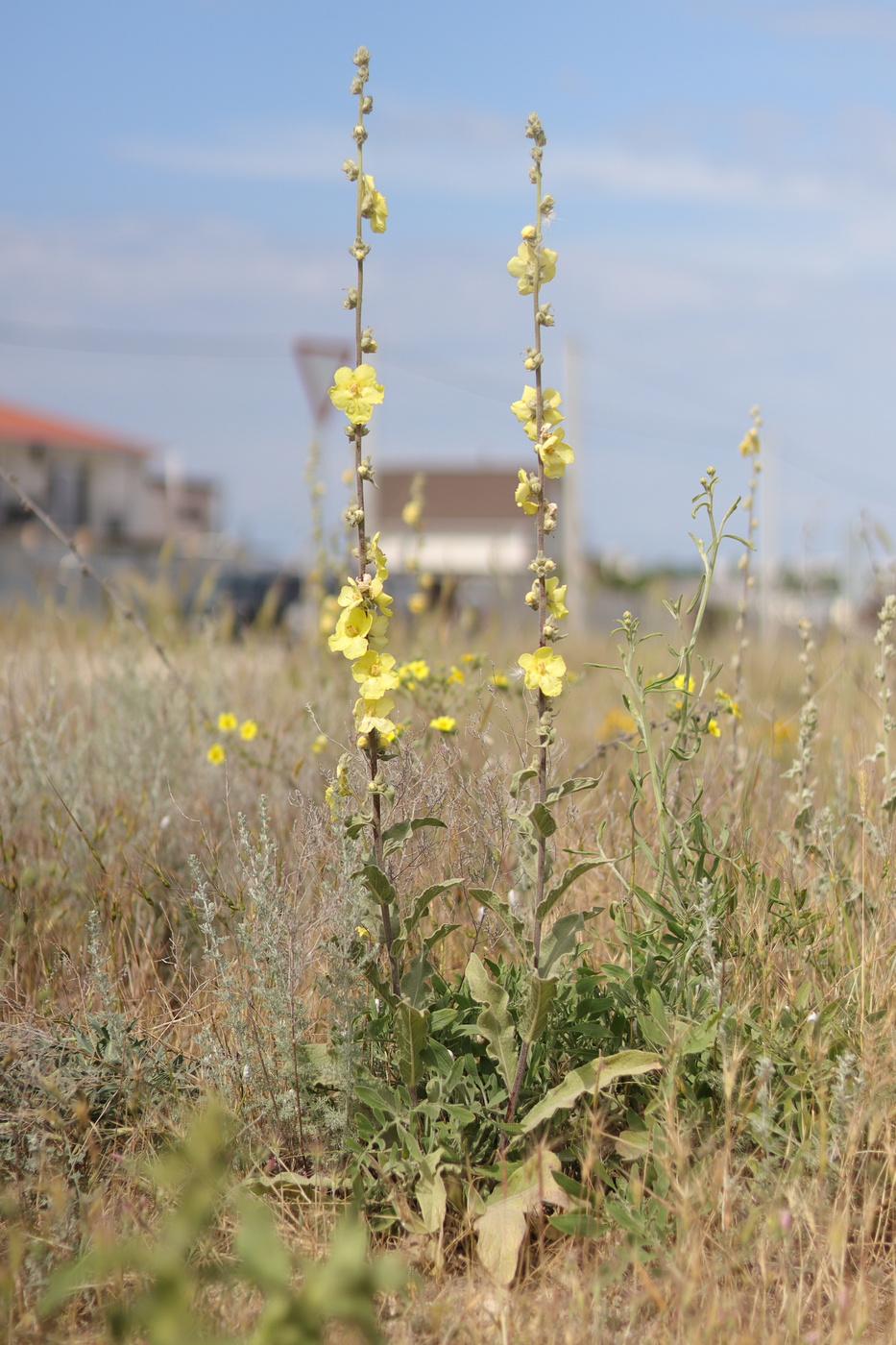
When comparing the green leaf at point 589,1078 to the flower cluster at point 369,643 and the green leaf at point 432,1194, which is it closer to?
the green leaf at point 432,1194

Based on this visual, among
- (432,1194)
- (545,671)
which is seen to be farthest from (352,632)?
(432,1194)

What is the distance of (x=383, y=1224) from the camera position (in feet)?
6.45

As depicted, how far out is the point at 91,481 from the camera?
148 feet

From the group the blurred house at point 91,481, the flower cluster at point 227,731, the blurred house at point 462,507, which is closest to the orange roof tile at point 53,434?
the blurred house at point 91,481

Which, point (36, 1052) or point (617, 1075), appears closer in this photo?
point (617, 1075)

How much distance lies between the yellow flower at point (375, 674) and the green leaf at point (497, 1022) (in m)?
0.52

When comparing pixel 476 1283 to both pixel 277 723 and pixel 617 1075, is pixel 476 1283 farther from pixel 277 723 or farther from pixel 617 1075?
pixel 277 723

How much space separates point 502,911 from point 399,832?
0.77 feet

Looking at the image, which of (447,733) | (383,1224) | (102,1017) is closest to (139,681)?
(447,733)

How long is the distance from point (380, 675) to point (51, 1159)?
3.46 feet

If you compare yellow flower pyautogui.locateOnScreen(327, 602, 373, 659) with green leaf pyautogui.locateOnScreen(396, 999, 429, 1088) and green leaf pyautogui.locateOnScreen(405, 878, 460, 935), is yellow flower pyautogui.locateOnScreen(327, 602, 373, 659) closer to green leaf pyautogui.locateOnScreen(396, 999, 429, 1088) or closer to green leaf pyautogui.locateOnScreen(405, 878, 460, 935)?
green leaf pyautogui.locateOnScreen(405, 878, 460, 935)

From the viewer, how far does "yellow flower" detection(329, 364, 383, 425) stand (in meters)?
2.11

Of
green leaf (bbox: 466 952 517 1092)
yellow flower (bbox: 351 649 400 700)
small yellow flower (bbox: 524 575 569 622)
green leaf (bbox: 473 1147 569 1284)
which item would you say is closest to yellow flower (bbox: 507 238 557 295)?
small yellow flower (bbox: 524 575 569 622)

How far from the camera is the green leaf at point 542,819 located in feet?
6.37
